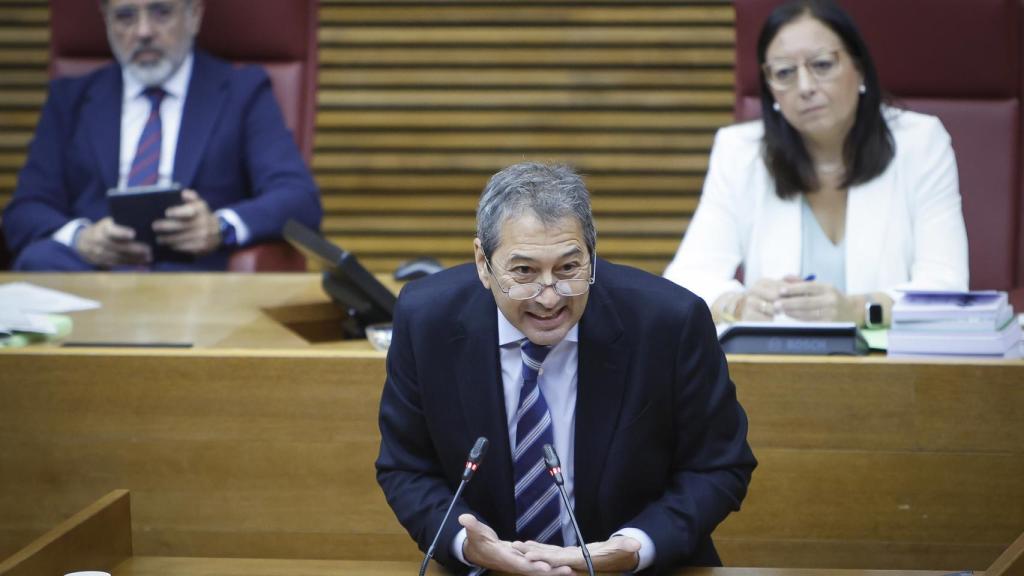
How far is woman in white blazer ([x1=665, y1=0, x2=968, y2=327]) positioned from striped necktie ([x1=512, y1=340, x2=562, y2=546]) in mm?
1049

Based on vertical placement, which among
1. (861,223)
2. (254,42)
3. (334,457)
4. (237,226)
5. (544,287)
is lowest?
(334,457)

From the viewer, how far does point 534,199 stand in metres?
1.81

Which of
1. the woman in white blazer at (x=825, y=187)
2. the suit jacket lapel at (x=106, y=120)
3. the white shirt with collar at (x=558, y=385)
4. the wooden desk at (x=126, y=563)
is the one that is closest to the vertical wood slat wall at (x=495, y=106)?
the suit jacket lapel at (x=106, y=120)

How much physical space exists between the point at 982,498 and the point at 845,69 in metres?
1.09

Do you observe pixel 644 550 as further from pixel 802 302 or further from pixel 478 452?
pixel 802 302

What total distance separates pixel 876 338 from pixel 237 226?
5.62 ft

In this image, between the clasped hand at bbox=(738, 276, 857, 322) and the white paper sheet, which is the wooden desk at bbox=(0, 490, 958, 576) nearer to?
the clasped hand at bbox=(738, 276, 857, 322)

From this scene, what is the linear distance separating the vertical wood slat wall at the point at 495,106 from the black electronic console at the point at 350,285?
1.90 meters

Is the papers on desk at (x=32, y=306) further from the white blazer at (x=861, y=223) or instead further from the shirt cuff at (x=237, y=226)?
the white blazer at (x=861, y=223)

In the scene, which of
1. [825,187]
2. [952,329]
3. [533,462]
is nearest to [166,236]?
[825,187]

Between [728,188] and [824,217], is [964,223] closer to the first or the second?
[824,217]

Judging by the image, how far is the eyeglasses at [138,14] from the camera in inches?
150

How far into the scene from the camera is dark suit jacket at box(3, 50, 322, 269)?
12.4 feet

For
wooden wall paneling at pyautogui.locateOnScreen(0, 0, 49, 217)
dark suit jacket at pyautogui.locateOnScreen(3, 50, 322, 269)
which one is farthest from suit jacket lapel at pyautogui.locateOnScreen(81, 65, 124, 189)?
wooden wall paneling at pyautogui.locateOnScreen(0, 0, 49, 217)
